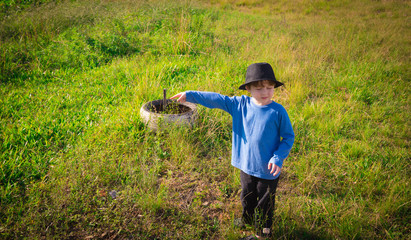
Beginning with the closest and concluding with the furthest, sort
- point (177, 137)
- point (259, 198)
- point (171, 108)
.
Result: point (259, 198) < point (177, 137) < point (171, 108)

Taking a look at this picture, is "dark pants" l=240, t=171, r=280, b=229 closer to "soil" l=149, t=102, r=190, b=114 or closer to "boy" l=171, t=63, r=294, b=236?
"boy" l=171, t=63, r=294, b=236

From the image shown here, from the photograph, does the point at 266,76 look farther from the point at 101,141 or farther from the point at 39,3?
the point at 39,3

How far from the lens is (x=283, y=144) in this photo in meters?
1.92

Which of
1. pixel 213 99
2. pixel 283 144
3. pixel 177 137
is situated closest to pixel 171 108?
pixel 177 137

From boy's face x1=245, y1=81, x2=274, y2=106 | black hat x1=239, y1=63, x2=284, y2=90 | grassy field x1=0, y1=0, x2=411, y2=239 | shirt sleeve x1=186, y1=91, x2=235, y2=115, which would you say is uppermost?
black hat x1=239, y1=63, x2=284, y2=90

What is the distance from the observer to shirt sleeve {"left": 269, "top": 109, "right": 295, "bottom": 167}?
6.09 ft

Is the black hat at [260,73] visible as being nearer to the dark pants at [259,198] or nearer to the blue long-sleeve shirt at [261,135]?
the blue long-sleeve shirt at [261,135]

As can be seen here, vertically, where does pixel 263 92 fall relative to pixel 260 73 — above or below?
below

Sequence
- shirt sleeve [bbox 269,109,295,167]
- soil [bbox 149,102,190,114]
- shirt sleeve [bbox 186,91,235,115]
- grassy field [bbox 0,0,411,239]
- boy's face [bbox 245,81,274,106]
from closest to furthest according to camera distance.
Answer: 1. shirt sleeve [bbox 269,109,295,167]
2. boy's face [bbox 245,81,274,106]
3. shirt sleeve [bbox 186,91,235,115]
4. grassy field [bbox 0,0,411,239]
5. soil [bbox 149,102,190,114]

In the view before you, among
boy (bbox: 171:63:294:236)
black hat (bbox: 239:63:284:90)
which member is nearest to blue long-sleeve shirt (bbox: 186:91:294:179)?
boy (bbox: 171:63:294:236)

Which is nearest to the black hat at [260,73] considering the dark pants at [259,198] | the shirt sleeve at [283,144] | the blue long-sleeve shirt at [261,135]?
the blue long-sleeve shirt at [261,135]

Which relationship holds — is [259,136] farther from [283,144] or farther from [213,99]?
[213,99]

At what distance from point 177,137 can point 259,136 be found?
1547mm

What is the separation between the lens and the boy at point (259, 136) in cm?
194
